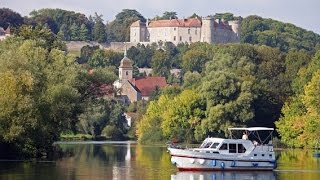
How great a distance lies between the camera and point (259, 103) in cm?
8931

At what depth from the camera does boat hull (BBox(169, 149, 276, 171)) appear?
176ft

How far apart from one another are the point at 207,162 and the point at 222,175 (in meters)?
2.41

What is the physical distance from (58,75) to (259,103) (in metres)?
29.2

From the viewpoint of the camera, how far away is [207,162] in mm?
53719

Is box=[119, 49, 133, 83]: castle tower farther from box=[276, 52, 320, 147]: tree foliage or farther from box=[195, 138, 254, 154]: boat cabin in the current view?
box=[195, 138, 254, 154]: boat cabin

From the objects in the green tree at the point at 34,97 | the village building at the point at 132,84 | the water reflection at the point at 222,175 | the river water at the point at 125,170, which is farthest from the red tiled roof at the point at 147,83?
the water reflection at the point at 222,175

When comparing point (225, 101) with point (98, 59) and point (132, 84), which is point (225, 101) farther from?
point (98, 59)

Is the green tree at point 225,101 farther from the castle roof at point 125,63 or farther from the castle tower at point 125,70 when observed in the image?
the castle roof at point 125,63

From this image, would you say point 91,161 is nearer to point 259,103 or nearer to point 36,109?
point 36,109

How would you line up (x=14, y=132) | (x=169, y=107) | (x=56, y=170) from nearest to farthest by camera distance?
1. (x=56, y=170)
2. (x=14, y=132)
3. (x=169, y=107)

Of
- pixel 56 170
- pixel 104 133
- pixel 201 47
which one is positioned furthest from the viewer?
pixel 201 47

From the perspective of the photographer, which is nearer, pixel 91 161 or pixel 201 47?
→ pixel 91 161

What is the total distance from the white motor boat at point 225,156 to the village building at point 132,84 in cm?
12503

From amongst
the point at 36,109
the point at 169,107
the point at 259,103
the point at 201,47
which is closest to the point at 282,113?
the point at 259,103
